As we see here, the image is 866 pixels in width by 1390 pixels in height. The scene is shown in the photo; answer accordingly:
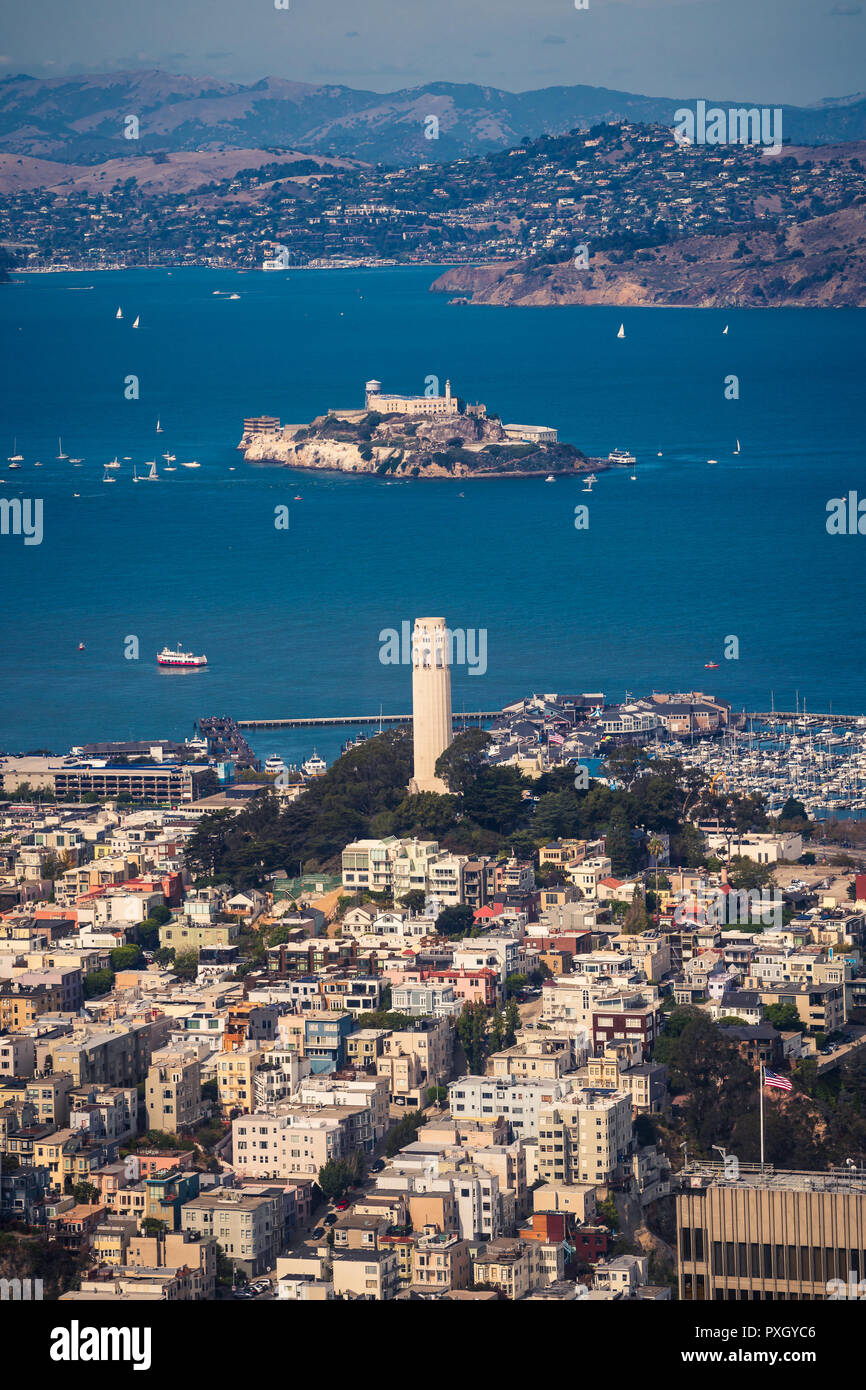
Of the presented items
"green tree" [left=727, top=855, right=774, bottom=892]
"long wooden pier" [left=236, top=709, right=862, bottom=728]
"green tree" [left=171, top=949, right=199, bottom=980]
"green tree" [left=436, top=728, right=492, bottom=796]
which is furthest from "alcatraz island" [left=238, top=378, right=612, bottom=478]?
"green tree" [left=171, top=949, right=199, bottom=980]

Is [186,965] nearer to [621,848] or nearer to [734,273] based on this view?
[621,848]

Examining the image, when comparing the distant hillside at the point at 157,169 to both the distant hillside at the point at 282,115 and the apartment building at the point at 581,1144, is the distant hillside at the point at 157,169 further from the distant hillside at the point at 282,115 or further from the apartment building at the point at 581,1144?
the apartment building at the point at 581,1144

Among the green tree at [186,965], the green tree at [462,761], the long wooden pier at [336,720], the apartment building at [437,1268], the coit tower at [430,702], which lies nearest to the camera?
the apartment building at [437,1268]

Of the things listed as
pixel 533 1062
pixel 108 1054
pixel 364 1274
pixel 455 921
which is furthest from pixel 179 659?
pixel 364 1274

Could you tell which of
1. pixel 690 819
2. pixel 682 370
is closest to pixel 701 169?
pixel 682 370

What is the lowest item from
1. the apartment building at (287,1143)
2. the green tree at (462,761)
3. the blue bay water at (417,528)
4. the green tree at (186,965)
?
the apartment building at (287,1143)

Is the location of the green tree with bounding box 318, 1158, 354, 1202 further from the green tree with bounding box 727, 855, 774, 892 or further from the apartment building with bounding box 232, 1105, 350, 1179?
the green tree with bounding box 727, 855, 774, 892

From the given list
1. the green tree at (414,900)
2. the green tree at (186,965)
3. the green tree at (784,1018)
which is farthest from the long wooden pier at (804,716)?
the green tree at (784,1018)
